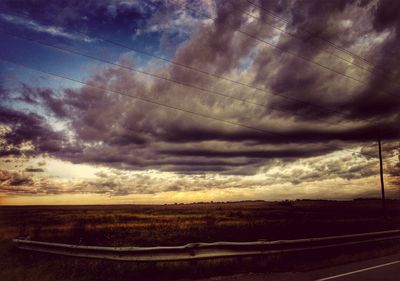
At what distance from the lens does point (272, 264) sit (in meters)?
11.9

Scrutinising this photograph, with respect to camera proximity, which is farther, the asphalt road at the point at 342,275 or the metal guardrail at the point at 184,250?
the metal guardrail at the point at 184,250

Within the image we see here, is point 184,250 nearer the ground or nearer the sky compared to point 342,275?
nearer the sky

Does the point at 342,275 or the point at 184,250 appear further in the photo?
the point at 342,275

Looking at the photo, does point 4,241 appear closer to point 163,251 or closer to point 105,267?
point 105,267

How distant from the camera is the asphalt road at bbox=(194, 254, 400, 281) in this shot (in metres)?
9.85

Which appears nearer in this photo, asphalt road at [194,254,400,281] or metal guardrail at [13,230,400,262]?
asphalt road at [194,254,400,281]

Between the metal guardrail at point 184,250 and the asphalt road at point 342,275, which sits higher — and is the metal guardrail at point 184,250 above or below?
above

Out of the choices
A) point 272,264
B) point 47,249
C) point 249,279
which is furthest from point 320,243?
point 47,249

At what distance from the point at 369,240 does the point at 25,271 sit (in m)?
15.3

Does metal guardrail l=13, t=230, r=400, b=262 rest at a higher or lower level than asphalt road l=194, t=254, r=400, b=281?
higher

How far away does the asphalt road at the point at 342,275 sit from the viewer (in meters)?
9.85

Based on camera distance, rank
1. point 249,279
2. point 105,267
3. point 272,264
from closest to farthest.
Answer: point 249,279, point 105,267, point 272,264

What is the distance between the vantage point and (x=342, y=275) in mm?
10336

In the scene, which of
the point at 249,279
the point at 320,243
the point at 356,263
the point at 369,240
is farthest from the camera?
the point at 369,240
